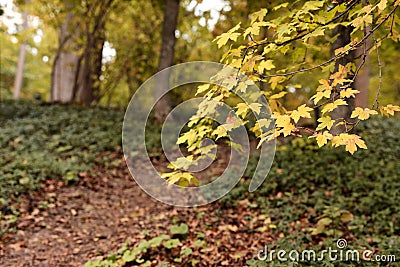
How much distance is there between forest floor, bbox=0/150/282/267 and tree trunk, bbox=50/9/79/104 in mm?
5286

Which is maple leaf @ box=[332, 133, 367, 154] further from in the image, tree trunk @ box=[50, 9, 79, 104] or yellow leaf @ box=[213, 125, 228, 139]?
tree trunk @ box=[50, 9, 79, 104]

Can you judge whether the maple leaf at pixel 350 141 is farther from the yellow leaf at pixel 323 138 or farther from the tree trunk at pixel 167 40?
the tree trunk at pixel 167 40

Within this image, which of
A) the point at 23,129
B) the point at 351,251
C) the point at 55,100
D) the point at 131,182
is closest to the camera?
the point at 351,251

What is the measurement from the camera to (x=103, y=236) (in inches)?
195

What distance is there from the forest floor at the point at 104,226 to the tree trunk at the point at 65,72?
5286 mm

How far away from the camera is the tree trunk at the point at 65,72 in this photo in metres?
10.6

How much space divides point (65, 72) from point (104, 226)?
7.02 m

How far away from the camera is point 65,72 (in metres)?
11.0

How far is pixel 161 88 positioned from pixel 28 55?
15755mm

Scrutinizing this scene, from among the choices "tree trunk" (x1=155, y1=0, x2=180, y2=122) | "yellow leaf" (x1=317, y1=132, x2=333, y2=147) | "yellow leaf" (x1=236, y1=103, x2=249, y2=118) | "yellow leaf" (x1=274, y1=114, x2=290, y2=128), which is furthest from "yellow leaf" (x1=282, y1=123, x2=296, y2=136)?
"tree trunk" (x1=155, y1=0, x2=180, y2=122)

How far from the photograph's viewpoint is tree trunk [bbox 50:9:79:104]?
10609 mm

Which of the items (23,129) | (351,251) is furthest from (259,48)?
(23,129)

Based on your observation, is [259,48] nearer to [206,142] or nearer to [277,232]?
[206,142]

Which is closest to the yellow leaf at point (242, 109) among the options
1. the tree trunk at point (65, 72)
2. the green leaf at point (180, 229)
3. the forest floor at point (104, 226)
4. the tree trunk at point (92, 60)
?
the forest floor at point (104, 226)
